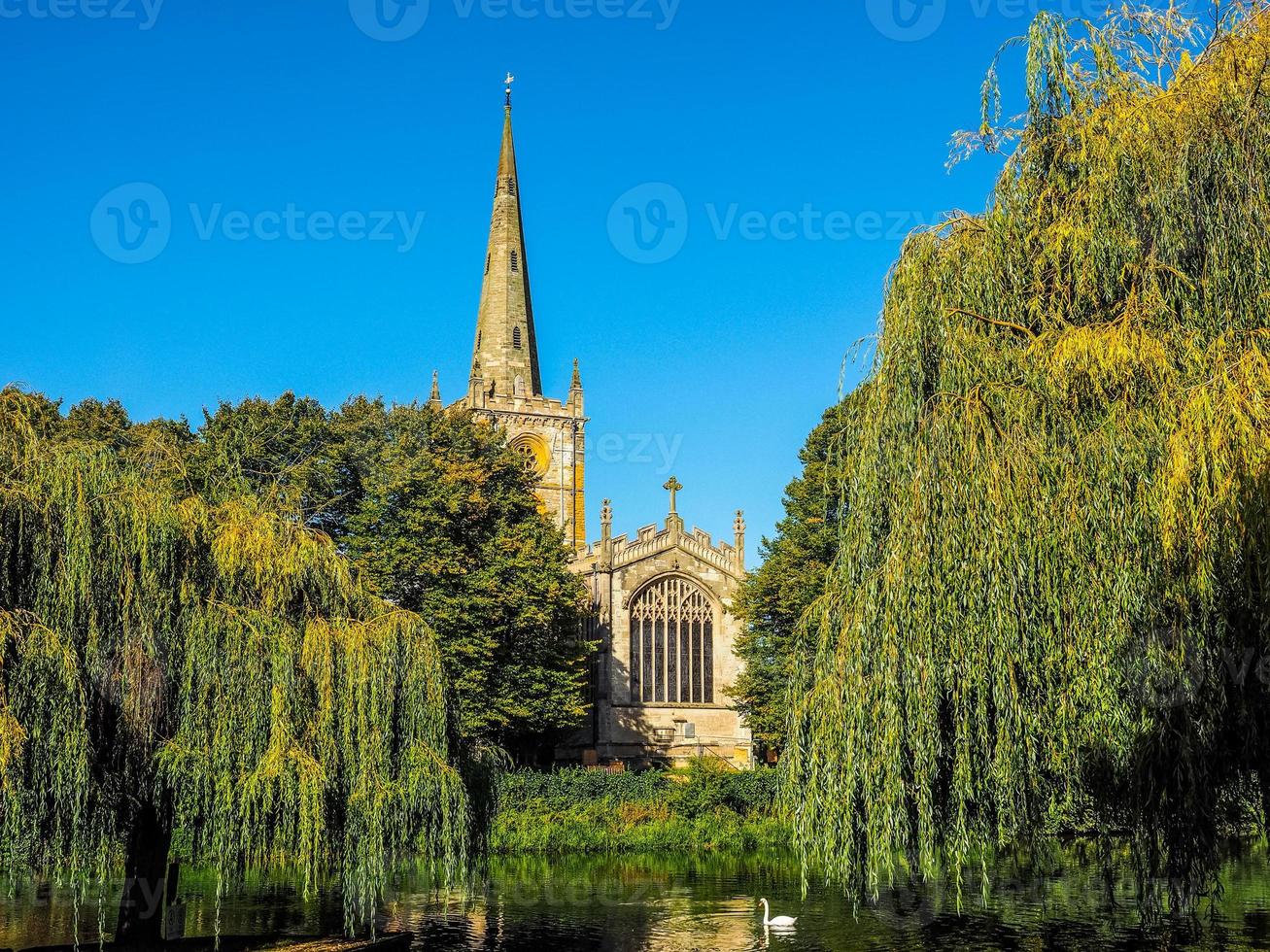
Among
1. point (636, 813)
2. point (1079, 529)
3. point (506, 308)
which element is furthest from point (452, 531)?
point (1079, 529)

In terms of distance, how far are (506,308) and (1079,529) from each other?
55039 millimetres

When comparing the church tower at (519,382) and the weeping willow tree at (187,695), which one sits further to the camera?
the church tower at (519,382)

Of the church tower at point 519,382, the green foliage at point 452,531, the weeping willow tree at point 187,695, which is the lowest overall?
the weeping willow tree at point 187,695

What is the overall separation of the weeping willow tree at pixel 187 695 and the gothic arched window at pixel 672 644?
3604 cm

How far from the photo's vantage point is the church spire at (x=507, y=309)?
204 feet

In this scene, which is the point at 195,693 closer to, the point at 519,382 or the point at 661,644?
the point at 661,644

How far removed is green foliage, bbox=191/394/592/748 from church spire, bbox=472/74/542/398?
63.5 ft

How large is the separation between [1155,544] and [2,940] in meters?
17.5

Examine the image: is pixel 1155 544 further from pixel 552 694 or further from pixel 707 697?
pixel 707 697

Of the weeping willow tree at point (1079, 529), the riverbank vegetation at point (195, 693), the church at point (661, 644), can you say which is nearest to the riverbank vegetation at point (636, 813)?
the church at point (661, 644)

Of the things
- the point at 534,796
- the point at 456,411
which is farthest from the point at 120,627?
the point at 456,411

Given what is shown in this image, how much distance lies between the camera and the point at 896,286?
12.1m

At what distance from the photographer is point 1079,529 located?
10086 mm

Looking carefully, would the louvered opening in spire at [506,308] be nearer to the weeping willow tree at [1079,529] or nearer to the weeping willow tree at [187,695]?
the weeping willow tree at [187,695]
